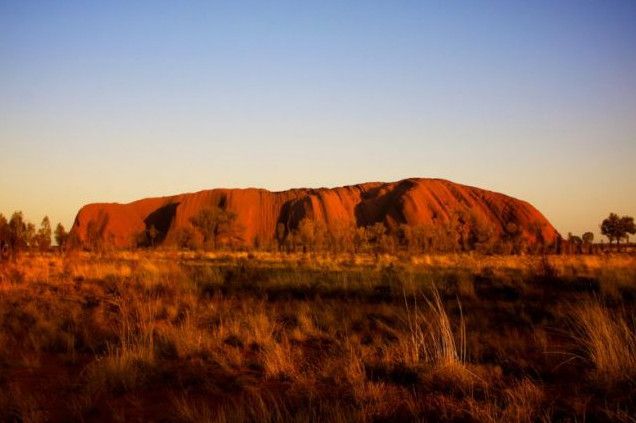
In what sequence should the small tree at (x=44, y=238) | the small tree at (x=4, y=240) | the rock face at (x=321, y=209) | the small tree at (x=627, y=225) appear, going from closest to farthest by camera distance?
1. the small tree at (x=4, y=240)
2. the small tree at (x=44, y=238)
3. the small tree at (x=627, y=225)
4. the rock face at (x=321, y=209)

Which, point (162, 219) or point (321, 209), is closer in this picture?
point (321, 209)

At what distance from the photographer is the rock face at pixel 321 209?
72.7 metres

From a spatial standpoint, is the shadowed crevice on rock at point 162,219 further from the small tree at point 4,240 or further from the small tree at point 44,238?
the small tree at point 4,240

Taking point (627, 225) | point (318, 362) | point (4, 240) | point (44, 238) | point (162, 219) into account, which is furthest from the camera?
point (162, 219)

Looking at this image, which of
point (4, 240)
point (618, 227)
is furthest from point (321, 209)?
point (4, 240)

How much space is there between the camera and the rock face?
2862 inches

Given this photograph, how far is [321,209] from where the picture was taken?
Result: 260ft

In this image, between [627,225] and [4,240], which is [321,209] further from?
[4,240]

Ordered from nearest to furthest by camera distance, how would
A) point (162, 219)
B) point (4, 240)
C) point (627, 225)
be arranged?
1. point (4, 240)
2. point (627, 225)
3. point (162, 219)

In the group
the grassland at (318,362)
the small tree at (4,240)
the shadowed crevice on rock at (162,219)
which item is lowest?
the grassland at (318,362)

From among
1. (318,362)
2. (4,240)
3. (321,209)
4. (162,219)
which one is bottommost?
(318,362)

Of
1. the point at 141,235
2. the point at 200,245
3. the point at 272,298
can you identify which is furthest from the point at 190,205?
the point at 272,298

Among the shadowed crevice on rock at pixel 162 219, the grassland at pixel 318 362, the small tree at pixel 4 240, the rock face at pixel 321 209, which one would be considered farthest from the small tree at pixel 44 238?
the shadowed crevice on rock at pixel 162 219

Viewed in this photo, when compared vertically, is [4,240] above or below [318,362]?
above
